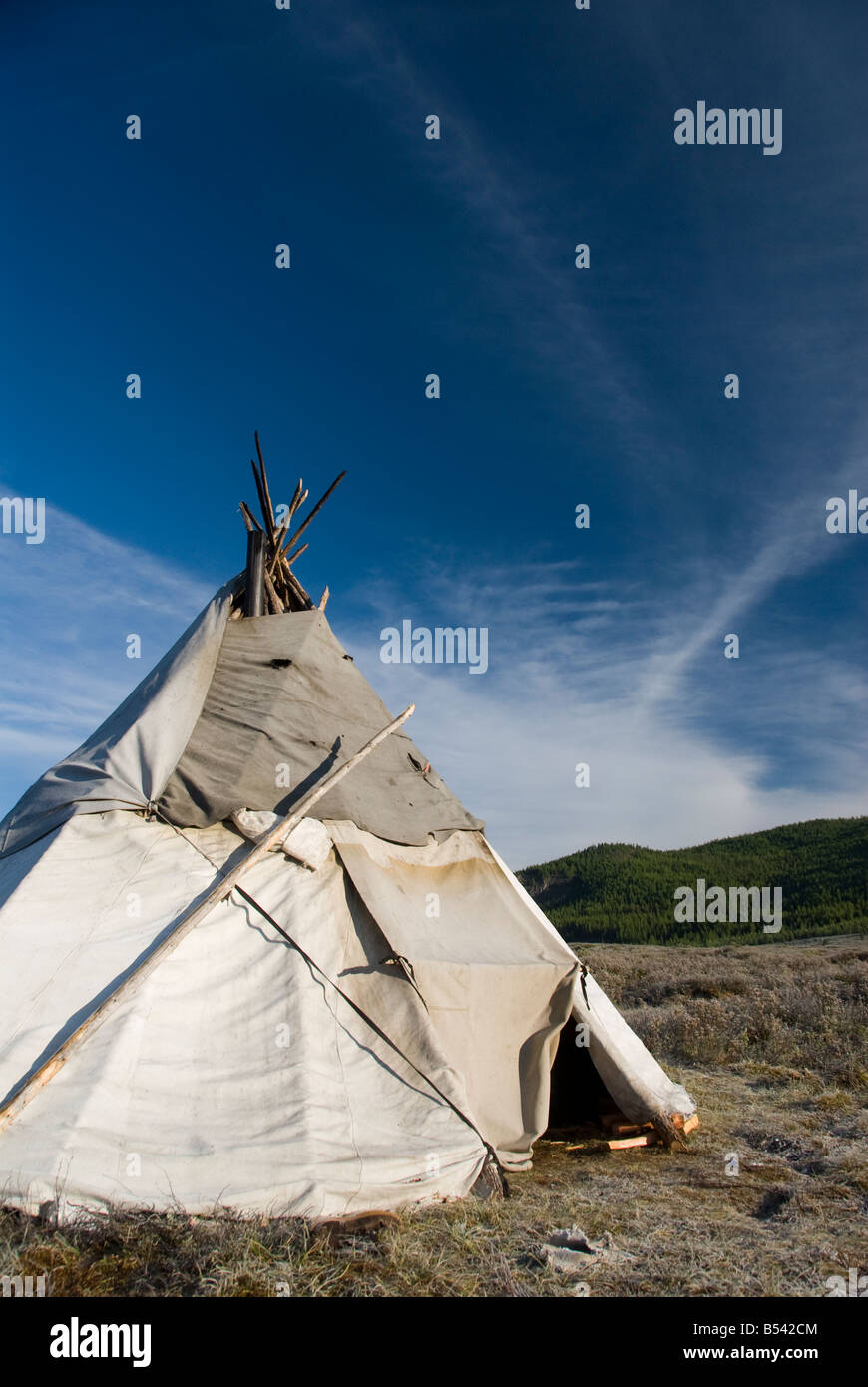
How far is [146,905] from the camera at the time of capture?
518 centimetres

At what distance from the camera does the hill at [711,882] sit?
3909 centimetres

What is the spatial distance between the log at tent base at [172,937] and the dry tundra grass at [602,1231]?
0.56m

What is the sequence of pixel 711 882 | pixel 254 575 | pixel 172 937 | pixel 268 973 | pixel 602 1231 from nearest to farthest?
pixel 602 1231
pixel 172 937
pixel 268 973
pixel 254 575
pixel 711 882

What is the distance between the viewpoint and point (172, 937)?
472 centimetres

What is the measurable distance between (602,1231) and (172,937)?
272 cm

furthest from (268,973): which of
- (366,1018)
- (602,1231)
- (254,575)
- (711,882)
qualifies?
(711,882)

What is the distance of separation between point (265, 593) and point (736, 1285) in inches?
245

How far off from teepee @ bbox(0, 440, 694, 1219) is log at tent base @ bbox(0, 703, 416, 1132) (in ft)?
0.05

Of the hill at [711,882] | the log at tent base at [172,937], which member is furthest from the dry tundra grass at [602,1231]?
the hill at [711,882]

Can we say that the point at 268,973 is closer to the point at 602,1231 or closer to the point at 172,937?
the point at 172,937

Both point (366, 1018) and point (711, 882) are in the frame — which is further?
point (711, 882)

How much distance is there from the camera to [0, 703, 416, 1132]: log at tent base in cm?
405

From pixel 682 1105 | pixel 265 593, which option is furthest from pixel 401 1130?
pixel 265 593
